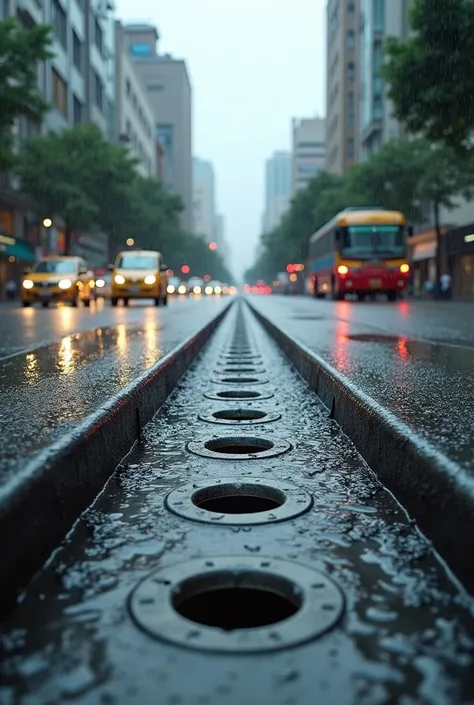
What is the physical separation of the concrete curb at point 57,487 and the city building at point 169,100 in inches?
5600

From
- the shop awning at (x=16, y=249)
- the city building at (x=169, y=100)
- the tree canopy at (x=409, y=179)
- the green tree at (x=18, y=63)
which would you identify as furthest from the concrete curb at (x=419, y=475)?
the city building at (x=169, y=100)

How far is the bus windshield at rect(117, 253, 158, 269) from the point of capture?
78.8 feet

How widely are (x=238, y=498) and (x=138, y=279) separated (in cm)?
2129

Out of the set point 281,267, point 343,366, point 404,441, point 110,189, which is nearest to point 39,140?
point 110,189

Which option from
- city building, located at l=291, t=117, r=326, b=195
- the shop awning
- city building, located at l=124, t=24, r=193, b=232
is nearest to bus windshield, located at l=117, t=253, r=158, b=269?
the shop awning

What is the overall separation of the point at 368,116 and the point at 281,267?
46991 mm

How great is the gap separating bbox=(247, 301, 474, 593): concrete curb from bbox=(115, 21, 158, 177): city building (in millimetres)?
64684

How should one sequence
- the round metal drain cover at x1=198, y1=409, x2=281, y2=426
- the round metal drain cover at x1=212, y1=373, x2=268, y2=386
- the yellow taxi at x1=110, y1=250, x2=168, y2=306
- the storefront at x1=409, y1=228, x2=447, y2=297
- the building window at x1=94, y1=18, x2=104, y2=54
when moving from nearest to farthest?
1. the round metal drain cover at x1=198, y1=409, x2=281, y2=426
2. the round metal drain cover at x1=212, y1=373, x2=268, y2=386
3. the yellow taxi at x1=110, y1=250, x2=168, y2=306
4. the storefront at x1=409, y1=228, x2=447, y2=297
5. the building window at x1=94, y1=18, x2=104, y2=54

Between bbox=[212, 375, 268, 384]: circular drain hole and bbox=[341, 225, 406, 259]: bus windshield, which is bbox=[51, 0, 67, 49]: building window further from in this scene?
bbox=[212, 375, 268, 384]: circular drain hole

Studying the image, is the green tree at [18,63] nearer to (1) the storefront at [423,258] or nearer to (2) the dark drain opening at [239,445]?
(2) the dark drain opening at [239,445]

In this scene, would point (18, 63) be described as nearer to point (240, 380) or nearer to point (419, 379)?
point (240, 380)

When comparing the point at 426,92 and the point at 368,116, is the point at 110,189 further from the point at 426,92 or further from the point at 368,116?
the point at 368,116

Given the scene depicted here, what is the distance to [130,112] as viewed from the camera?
257 feet

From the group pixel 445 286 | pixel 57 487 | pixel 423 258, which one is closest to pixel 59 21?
pixel 423 258
